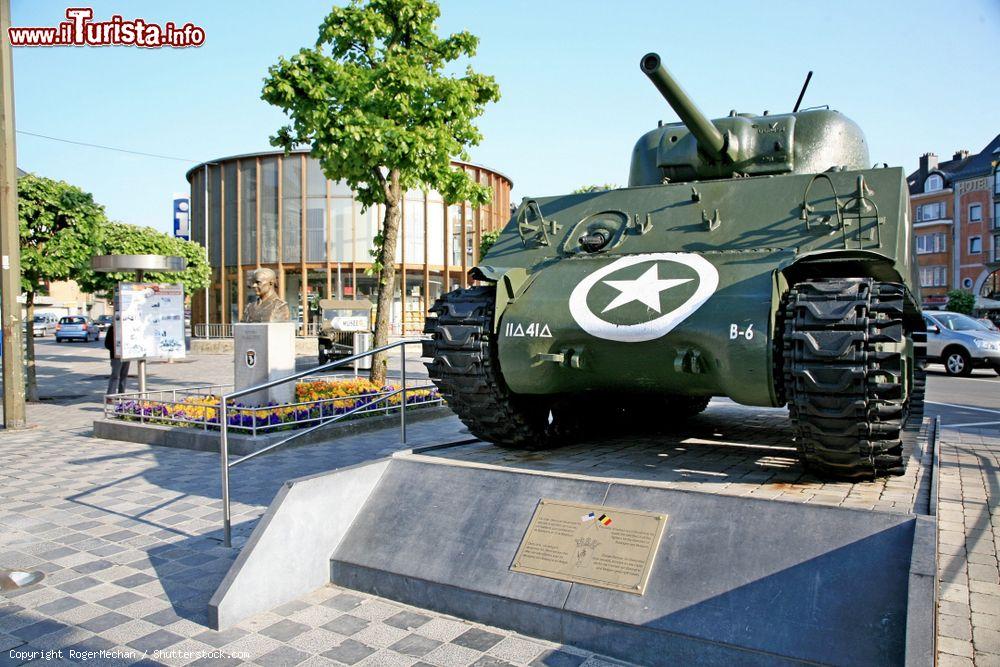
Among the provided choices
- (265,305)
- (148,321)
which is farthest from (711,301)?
(148,321)

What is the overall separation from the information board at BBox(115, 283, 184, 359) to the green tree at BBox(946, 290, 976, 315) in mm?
46190

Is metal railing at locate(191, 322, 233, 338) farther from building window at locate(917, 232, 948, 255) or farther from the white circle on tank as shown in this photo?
building window at locate(917, 232, 948, 255)

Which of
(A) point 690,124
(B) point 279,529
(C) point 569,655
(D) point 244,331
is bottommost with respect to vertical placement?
(C) point 569,655

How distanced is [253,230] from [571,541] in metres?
38.4

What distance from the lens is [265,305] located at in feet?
34.9

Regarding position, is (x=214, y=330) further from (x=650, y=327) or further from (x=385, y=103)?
(x=650, y=327)

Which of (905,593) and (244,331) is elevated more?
(244,331)

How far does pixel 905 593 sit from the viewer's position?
324 cm

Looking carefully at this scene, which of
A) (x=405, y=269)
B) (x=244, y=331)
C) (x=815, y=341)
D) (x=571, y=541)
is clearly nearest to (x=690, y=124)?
(x=815, y=341)

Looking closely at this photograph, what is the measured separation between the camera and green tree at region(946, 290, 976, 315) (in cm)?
4588

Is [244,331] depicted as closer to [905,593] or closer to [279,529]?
[279,529]

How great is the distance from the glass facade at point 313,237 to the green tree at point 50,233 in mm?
22698

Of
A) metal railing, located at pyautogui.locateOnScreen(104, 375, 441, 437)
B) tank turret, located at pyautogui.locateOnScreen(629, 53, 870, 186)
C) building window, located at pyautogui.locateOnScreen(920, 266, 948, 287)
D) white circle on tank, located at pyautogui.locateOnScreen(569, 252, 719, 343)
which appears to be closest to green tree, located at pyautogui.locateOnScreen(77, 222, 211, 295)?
metal railing, located at pyautogui.locateOnScreen(104, 375, 441, 437)

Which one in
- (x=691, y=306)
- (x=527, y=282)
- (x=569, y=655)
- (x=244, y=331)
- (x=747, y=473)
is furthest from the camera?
(x=244, y=331)
